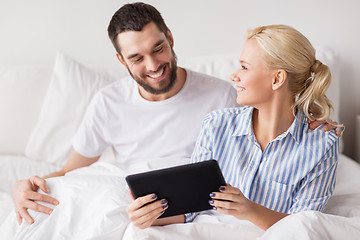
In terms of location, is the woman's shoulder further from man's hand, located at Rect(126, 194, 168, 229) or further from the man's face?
man's hand, located at Rect(126, 194, 168, 229)

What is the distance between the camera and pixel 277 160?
4.44ft

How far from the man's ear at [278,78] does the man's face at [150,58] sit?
0.45 m

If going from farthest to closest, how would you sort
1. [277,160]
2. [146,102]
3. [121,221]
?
[146,102] < [277,160] < [121,221]

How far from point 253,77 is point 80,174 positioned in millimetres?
674

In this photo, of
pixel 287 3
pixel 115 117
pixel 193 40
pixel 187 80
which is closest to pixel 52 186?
pixel 115 117

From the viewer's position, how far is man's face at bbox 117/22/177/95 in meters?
1.53

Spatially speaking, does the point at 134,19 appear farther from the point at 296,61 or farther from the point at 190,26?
the point at 190,26

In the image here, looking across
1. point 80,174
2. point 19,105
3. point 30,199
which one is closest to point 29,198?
point 30,199

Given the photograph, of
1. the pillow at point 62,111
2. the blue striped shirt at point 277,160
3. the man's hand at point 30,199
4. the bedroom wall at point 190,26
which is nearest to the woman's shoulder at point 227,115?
the blue striped shirt at point 277,160

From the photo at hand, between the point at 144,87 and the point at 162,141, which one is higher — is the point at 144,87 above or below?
above

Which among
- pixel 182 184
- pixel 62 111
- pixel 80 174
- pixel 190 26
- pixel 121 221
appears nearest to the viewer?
pixel 182 184

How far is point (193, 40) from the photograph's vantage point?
7.70 ft

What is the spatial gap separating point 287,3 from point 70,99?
121cm

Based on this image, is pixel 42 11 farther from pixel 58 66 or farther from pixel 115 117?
pixel 115 117
